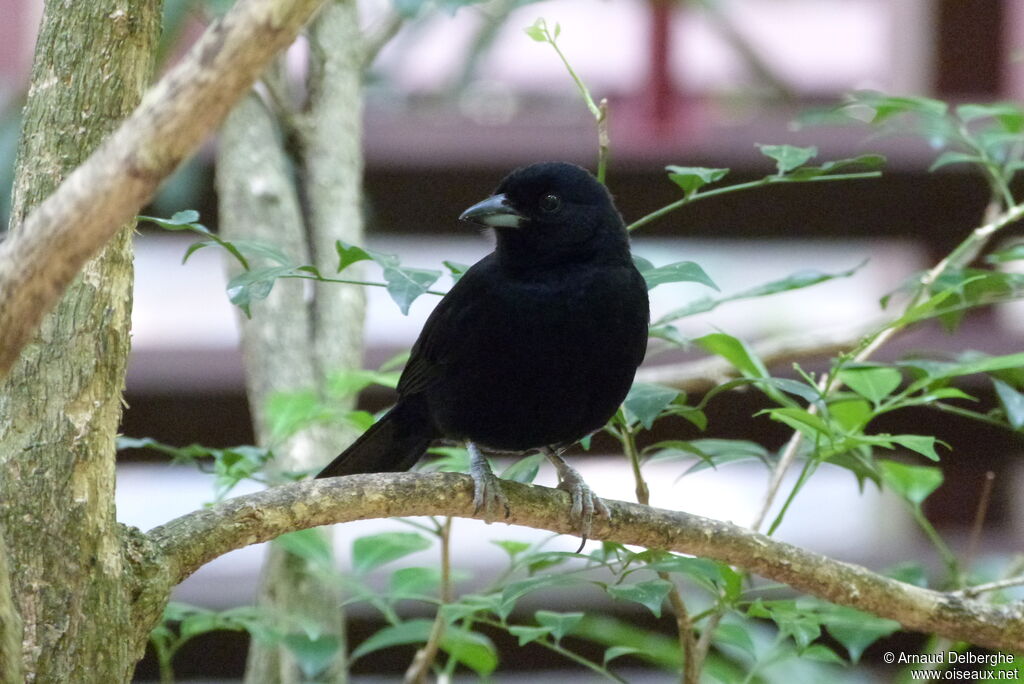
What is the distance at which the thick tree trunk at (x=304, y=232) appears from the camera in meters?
2.55

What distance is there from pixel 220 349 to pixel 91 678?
289 cm

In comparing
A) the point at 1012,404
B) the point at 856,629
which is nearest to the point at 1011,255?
the point at 1012,404

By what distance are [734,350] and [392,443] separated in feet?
2.67

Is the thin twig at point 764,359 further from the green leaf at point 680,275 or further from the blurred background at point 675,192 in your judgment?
the blurred background at point 675,192

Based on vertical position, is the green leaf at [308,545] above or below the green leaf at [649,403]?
below

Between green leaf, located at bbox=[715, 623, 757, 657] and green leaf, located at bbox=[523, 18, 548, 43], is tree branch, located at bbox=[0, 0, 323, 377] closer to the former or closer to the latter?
green leaf, located at bbox=[523, 18, 548, 43]

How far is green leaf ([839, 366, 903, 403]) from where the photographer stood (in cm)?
189

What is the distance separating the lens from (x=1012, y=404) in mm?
1914

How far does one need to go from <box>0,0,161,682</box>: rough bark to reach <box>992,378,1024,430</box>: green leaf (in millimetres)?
1385

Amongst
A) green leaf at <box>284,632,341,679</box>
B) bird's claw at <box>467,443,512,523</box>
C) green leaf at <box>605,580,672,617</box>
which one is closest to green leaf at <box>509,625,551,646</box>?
green leaf at <box>605,580,672,617</box>

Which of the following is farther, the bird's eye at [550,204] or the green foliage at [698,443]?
the bird's eye at [550,204]

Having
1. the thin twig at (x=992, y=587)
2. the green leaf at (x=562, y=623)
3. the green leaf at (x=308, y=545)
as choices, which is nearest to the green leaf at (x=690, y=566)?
the green leaf at (x=562, y=623)

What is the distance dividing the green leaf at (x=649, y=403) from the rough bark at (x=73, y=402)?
778 millimetres

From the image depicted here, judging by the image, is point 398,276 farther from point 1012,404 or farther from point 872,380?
point 1012,404
